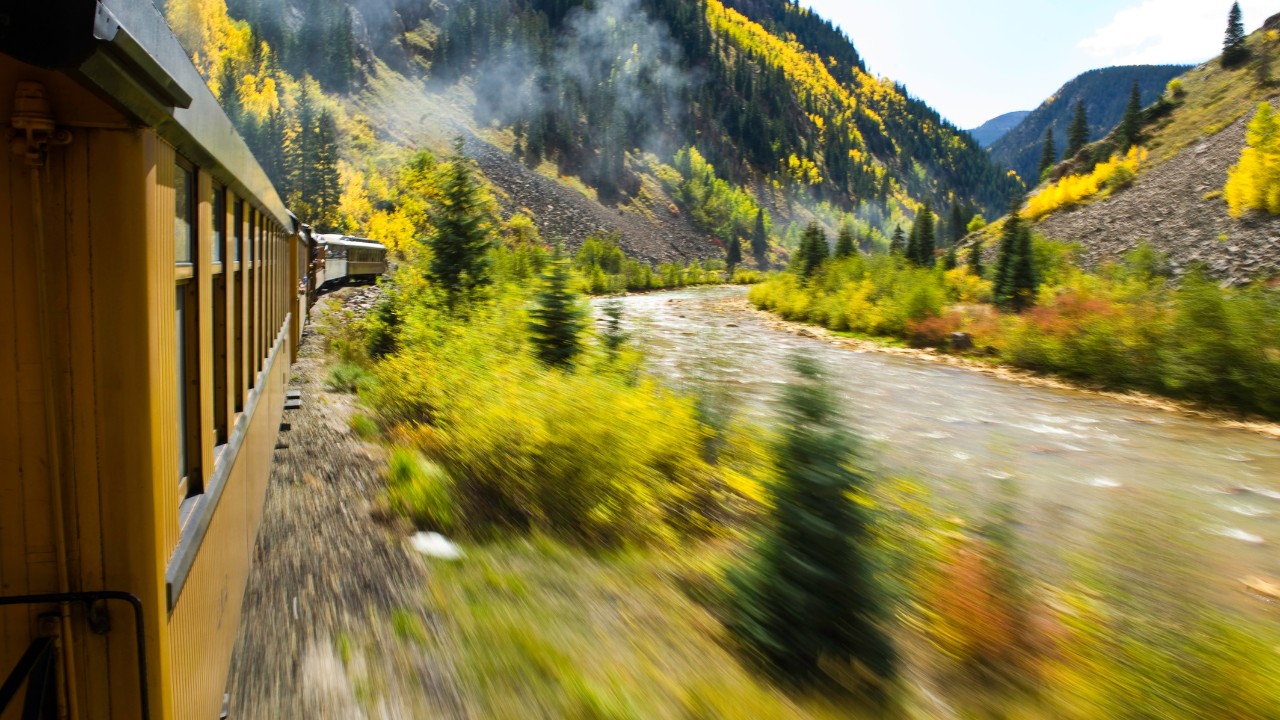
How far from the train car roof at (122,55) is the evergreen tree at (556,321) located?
6792 millimetres

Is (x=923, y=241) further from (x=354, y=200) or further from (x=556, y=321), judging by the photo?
(x=354, y=200)

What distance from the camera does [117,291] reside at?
1610 millimetres

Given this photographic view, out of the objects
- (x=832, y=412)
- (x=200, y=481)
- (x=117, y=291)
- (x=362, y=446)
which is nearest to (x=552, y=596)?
(x=832, y=412)

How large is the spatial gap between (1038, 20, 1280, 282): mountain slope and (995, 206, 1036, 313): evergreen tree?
5.07m

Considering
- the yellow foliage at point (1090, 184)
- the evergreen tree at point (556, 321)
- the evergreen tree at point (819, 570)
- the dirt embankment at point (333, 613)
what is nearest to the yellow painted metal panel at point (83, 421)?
the dirt embankment at point (333, 613)

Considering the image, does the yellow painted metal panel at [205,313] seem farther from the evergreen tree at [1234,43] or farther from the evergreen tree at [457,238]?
the evergreen tree at [1234,43]

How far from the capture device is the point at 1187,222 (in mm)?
31312

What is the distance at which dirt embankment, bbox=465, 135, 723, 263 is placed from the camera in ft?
256

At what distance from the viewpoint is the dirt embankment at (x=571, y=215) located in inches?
3073

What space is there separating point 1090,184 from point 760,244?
72.1 metres

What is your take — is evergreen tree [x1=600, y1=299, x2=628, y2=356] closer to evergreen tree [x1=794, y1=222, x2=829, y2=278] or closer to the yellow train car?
the yellow train car

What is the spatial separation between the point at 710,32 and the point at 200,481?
675 feet

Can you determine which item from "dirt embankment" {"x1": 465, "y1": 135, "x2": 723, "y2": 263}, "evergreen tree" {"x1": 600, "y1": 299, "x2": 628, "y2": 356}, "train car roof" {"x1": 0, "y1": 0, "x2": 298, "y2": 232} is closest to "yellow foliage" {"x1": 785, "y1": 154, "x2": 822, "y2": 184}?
"dirt embankment" {"x1": 465, "y1": 135, "x2": 723, "y2": 263}

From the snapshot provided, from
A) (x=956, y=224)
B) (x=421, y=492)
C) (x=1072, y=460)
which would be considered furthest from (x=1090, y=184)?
(x=421, y=492)
